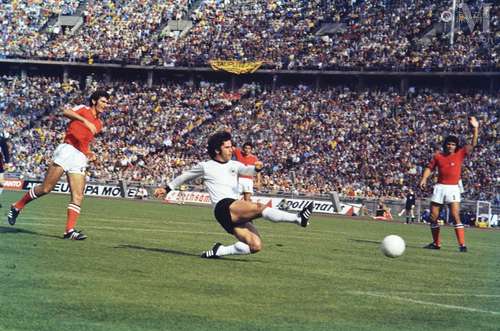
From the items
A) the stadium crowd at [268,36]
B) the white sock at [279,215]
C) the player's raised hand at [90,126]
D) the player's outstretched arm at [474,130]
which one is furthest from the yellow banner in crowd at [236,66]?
the white sock at [279,215]

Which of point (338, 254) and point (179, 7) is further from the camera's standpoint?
point (179, 7)

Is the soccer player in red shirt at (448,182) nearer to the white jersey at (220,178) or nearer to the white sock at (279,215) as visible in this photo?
the white jersey at (220,178)

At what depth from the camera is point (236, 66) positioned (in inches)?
2518

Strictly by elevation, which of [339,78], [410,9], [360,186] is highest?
[410,9]

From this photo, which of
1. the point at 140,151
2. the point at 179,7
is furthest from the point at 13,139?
the point at 179,7

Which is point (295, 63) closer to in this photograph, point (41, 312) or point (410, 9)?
point (410, 9)

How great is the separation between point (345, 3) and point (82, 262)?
5487 centimetres

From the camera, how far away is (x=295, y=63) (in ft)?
206

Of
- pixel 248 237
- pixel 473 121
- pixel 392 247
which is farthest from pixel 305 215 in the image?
pixel 473 121

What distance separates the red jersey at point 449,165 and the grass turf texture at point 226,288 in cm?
335

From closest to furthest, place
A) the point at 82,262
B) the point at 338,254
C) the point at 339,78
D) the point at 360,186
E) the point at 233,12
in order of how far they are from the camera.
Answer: the point at 82,262
the point at 338,254
the point at 360,186
the point at 339,78
the point at 233,12

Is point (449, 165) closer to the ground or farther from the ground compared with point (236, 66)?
closer to the ground

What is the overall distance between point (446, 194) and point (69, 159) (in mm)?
8764

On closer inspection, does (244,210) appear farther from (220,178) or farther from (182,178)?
(182,178)
